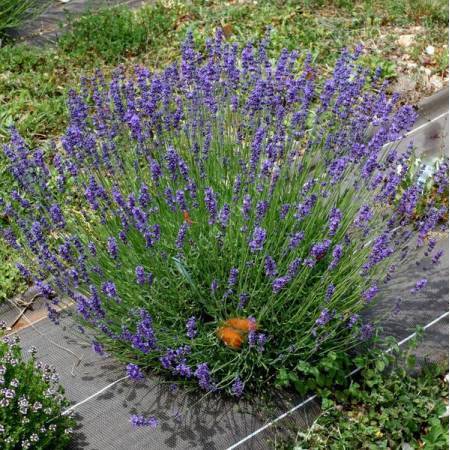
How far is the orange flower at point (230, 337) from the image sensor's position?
292cm

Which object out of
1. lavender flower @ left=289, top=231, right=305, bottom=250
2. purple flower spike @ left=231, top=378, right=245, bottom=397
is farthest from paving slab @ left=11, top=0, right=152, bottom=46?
purple flower spike @ left=231, top=378, right=245, bottom=397

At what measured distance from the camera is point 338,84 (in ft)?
11.1

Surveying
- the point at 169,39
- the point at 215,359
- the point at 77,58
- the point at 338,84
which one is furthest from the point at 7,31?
the point at 215,359

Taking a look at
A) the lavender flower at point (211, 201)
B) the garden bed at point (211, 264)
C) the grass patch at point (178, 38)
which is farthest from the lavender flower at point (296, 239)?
the grass patch at point (178, 38)

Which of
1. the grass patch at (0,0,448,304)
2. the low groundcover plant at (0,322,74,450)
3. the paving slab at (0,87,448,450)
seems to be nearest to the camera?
the low groundcover plant at (0,322,74,450)

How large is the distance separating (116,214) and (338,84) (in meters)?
1.25

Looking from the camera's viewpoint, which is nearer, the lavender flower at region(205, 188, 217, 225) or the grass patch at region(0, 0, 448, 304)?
the lavender flower at region(205, 188, 217, 225)

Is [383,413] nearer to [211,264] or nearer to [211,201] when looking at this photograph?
[211,264]

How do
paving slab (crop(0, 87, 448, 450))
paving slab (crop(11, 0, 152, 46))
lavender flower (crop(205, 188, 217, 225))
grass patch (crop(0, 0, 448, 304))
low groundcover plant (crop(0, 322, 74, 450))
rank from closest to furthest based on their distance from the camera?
1. low groundcover plant (crop(0, 322, 74, 450))
2. lavender flower (crop(205, 188, 217, 225))
3. paving slab (crop(0, 87, 448, 450))
4. grass patch (crop(0, 0, 448, 304))
5. paving slab (crop(11, 0, 152, 46))

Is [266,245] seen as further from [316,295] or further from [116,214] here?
[116,214]

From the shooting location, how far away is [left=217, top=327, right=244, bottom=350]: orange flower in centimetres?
292

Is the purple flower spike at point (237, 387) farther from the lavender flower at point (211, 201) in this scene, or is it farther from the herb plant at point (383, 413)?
the lavender flower at point (211, 201)

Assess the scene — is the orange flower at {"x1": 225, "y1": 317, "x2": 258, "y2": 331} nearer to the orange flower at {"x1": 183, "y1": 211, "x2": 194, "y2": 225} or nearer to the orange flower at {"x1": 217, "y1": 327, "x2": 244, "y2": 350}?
the orange flower at {"x1": 217, "y1": 327, "x2": 244, "y2": 350}

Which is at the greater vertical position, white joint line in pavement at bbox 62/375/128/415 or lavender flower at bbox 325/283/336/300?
lavender flower at bbox 325/283/336/300
